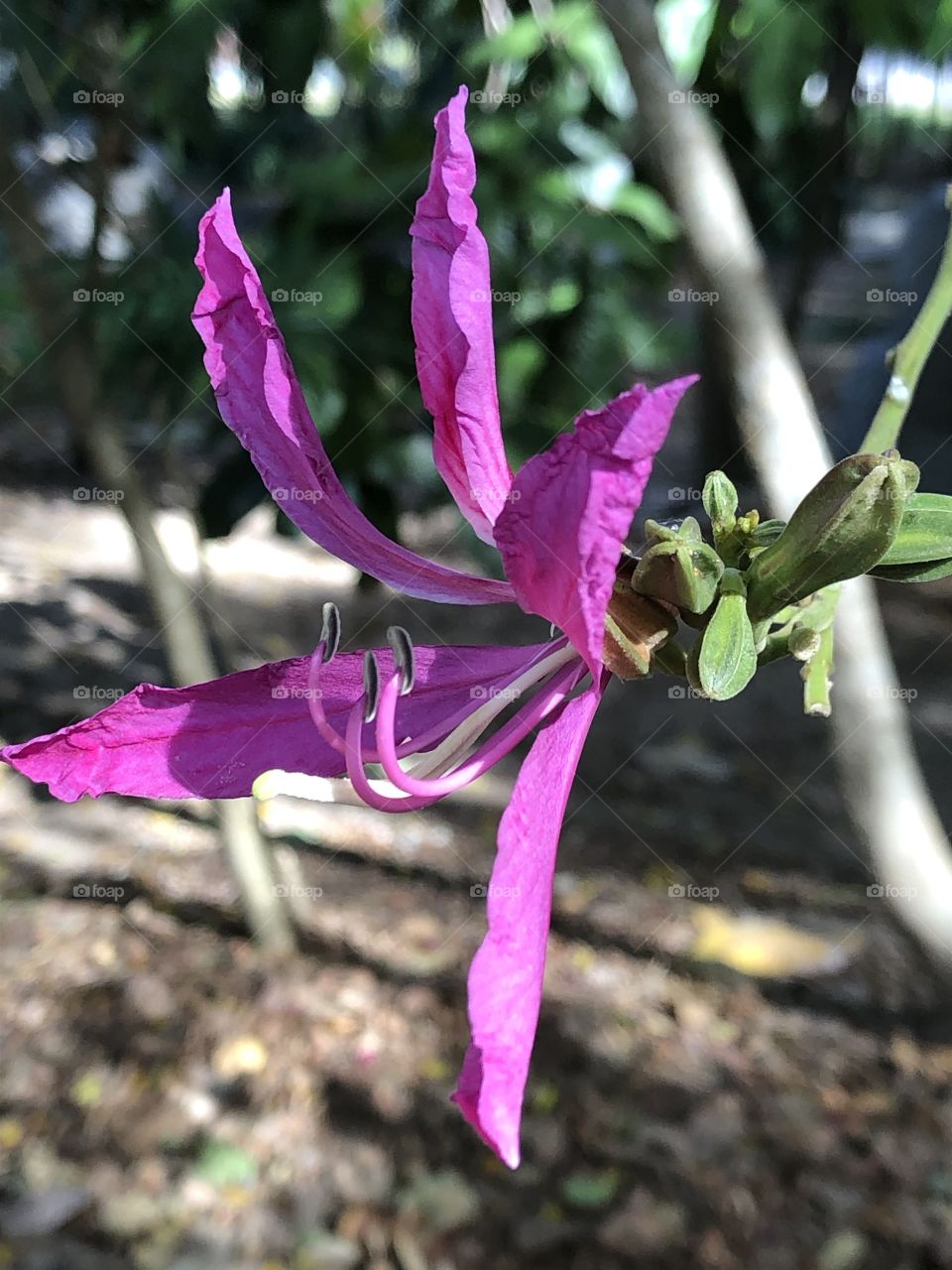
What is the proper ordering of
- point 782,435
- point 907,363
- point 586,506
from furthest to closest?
point 782,435
point 907,363
point 586,506

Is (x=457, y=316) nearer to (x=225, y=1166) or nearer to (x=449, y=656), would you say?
(x=449, y=656)

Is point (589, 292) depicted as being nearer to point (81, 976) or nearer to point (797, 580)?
point (797, 580)

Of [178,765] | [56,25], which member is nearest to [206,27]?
[56,25]

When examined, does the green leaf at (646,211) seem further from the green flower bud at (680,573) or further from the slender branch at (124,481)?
the green flower bud at (680,573)

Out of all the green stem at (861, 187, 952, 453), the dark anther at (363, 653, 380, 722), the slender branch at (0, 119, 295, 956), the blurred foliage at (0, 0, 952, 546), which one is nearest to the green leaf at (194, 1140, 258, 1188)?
the slender branch at (0, 119, 295, 956)

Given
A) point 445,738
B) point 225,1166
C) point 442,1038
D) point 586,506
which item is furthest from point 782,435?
point 225,1166

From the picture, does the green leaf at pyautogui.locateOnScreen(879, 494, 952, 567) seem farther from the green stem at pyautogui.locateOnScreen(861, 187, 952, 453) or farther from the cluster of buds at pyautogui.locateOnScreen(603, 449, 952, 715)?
the green stem at pyautogui.locateOnScreen(861, 187, 952, 453)
